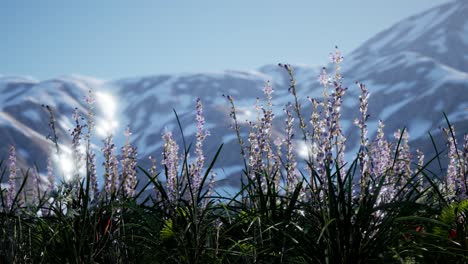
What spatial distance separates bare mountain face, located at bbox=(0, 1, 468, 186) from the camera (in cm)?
11700

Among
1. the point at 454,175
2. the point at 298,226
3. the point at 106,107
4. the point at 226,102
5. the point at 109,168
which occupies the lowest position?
Result: the point at 298,226

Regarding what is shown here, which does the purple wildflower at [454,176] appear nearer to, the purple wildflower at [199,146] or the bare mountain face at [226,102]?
the purple wildflower at [199,146]

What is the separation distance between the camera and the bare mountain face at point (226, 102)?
117000mm

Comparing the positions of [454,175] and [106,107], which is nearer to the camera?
[454,175]

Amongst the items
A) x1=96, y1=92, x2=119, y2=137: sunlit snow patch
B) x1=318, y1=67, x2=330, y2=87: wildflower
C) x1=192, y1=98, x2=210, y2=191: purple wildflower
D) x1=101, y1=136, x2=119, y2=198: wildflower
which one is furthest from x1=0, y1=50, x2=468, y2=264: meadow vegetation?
x1=96, y1=92, x2=119, y2=137: sunlit snow patch

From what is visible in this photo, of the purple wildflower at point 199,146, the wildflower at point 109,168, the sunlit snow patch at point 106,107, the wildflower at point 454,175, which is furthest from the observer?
the sunlit snow patch at point 106,107

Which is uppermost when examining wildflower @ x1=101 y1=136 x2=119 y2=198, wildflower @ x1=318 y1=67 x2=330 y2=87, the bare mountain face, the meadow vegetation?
the bare mountain face

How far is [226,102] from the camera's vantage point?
3804 inches

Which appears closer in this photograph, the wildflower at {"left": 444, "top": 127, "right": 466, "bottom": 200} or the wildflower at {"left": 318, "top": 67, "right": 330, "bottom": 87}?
the wildflower at {"left": 318, "top": 67, "right": 330, "bottom": 87}

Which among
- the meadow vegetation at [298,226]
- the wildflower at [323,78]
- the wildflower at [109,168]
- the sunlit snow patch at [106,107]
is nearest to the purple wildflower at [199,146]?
the wildflower at [109,168]

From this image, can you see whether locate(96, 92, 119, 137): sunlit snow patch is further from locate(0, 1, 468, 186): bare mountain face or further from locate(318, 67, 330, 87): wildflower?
locate(318, 67, 330, 87): wildflower

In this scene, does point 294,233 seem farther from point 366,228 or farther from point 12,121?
A: point 12,121

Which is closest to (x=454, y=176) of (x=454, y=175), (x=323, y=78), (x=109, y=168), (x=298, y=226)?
(x=454, y=175)

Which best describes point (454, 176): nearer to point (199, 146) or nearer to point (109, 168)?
point (199, 146)
